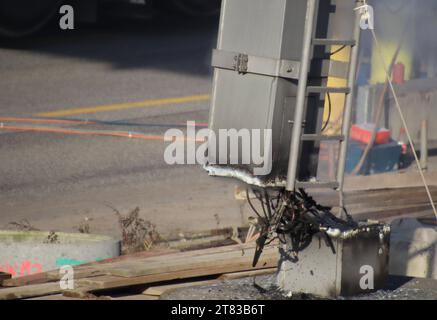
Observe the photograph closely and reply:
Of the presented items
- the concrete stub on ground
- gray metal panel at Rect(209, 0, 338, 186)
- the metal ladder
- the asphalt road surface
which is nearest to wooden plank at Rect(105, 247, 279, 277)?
the asphalt road surface

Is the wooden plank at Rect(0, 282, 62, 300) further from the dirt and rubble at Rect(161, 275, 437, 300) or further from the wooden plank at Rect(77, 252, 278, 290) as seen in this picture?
the dirt and rubble at Rect(161, 275, 437, 300)

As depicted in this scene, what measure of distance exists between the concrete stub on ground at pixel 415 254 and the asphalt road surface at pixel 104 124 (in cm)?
146

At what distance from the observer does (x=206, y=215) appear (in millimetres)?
10883

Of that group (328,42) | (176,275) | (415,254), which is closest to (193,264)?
(176,275)

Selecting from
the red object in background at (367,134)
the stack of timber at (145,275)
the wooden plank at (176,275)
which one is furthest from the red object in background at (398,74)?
the wooden plank at (176,275)

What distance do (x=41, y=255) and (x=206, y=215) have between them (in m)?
2.58

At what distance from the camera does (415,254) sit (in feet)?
27.6

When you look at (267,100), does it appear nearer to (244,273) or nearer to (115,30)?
(244,273)

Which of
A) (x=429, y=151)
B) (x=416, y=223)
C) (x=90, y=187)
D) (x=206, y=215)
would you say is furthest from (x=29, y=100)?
(x=416, y=223)

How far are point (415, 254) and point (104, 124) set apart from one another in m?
6.37

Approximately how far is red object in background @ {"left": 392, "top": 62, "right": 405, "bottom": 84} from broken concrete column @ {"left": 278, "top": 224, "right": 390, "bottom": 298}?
6.27 metres

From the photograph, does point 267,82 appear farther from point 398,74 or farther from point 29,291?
point 398,74

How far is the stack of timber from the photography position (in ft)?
24.9
